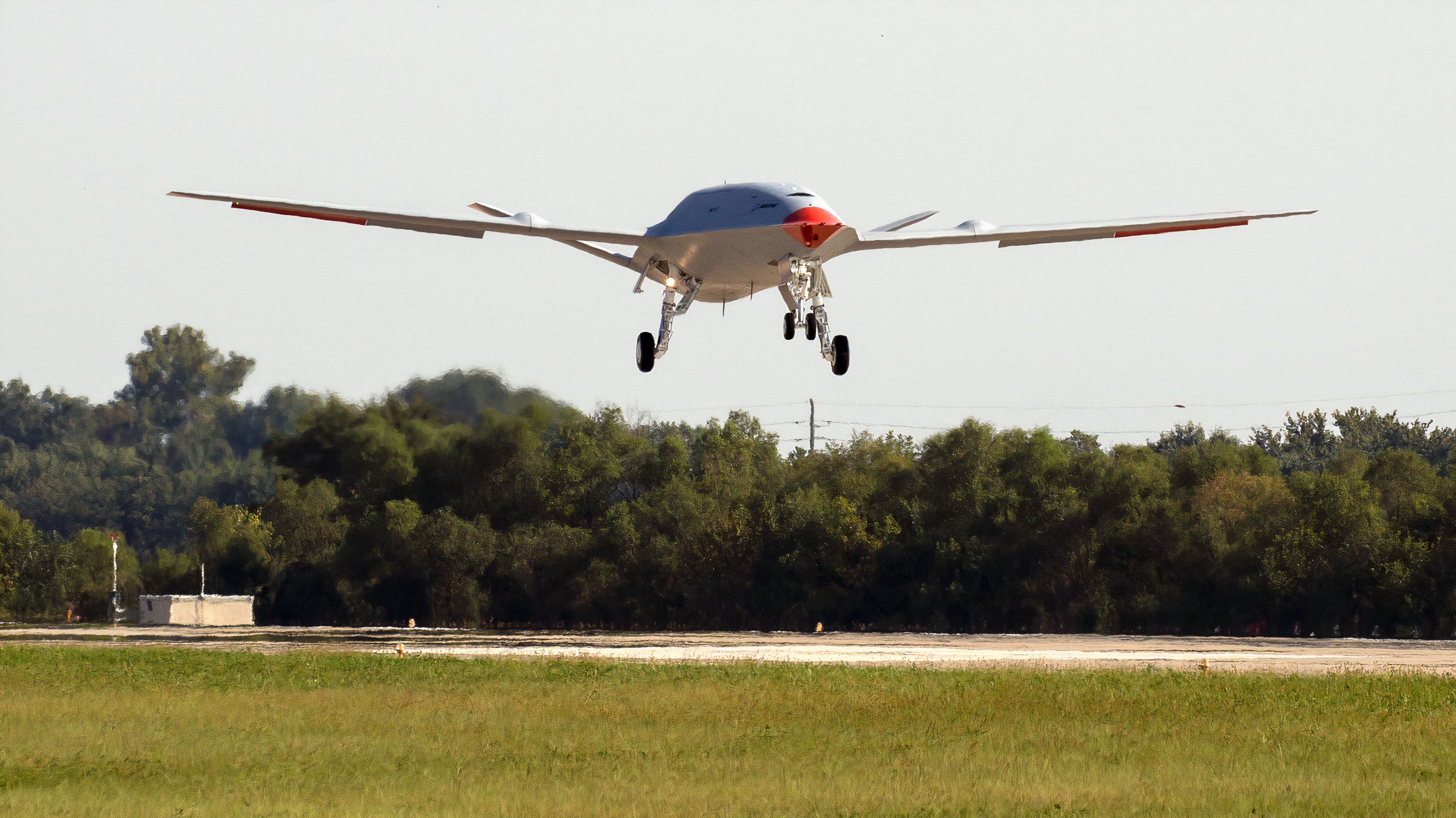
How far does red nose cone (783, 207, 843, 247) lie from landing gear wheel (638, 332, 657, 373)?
6.84m

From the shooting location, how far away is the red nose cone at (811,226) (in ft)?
99.2

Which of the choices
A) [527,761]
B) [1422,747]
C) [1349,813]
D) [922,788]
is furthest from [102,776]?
[1422,747]

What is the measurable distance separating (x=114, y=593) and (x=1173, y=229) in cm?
8979

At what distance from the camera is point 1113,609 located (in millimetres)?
91438

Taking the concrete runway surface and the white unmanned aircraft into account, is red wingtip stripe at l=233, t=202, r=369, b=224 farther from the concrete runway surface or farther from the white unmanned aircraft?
the concrete runway surface

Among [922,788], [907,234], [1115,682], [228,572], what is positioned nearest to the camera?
[922,788]

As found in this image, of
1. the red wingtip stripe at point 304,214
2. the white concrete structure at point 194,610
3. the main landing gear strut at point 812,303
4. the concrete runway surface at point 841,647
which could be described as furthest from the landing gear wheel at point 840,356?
the white concrete structure at point 194,610

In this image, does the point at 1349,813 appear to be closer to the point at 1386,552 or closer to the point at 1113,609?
the point at 1386,552

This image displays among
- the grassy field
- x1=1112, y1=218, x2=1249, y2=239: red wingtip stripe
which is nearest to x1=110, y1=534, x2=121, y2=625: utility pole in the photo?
the grassy field

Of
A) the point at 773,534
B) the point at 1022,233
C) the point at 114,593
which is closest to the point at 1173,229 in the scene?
the point at 1022,233

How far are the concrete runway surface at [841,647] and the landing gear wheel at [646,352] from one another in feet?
79.0

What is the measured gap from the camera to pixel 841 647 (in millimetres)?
71562

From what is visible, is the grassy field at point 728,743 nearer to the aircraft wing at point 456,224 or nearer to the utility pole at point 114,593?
the aircraft wing at point 456,224

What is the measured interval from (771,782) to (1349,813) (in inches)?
387
